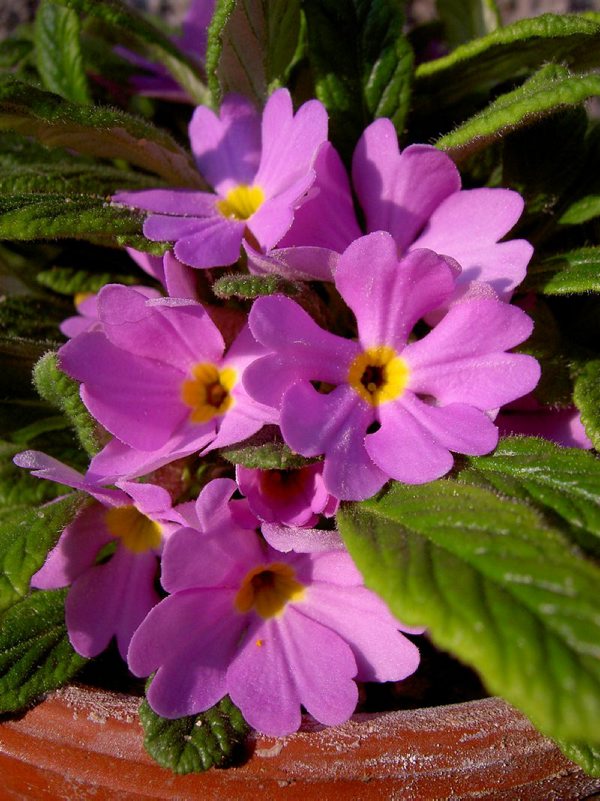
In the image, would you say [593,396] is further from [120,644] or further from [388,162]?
[120,644]

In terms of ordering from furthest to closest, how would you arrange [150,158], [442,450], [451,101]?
[451,101]
[150,158]
[442,450]

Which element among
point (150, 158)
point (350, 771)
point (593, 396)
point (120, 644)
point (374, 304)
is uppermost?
point (150, 158)

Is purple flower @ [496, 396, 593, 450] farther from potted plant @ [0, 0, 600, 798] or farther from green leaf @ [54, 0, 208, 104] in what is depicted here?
green leaf @ [54, 0, 208, 104]

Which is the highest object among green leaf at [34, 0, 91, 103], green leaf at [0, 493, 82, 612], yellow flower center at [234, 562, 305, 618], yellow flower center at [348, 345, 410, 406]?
green leaf at [34, 0, 91, 103]

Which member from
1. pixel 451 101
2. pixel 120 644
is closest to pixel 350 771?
pixel 120 644

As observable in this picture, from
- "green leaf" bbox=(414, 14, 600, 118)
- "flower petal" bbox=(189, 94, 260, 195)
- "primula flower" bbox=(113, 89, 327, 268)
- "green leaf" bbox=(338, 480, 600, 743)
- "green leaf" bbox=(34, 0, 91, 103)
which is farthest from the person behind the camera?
"green leaf" bbox=(34, 0, 91, 103)

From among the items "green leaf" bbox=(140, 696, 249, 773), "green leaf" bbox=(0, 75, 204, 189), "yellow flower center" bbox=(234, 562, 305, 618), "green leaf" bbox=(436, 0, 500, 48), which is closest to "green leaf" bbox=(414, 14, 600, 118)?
"green leaf" bbox=(436, 0, 500, 48)

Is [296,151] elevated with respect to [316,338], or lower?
elevated

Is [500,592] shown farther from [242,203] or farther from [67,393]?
[242,203]
